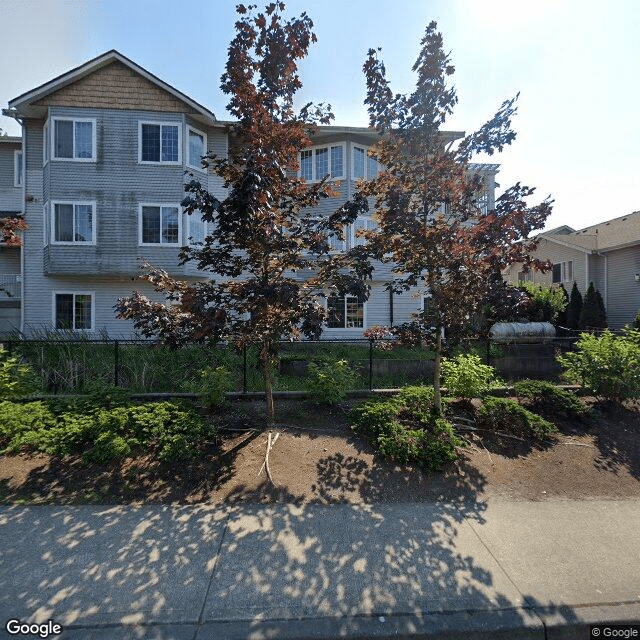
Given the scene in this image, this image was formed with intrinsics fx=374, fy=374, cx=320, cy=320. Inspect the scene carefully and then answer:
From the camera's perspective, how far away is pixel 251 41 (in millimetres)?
4652

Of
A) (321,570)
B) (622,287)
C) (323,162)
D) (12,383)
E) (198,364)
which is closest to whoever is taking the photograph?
(321,570)

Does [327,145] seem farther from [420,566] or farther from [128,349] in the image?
[420,566]

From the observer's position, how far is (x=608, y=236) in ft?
64.0

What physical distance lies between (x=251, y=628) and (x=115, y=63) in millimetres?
18253

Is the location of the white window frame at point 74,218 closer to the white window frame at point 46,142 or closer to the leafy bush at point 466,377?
the white window frame at point 46,142

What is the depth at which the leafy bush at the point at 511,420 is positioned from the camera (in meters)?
5.23

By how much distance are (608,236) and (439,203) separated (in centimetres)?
1985

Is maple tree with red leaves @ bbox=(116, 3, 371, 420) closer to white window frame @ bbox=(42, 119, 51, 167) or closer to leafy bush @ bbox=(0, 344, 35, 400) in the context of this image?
leafy bush @ bbox=(0, 344, 35, 400)

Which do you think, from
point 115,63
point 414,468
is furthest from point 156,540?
point 115,63

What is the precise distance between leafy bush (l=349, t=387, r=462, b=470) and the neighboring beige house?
12.9 meters

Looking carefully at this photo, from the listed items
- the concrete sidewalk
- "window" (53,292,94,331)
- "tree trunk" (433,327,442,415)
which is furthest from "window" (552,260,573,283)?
"window" (53,292,94,331)

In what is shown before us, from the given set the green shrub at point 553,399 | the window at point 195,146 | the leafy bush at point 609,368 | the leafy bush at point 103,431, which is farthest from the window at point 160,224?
the leafy bush at point 609,368

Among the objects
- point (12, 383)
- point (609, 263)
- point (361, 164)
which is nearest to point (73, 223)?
point (12, 383)

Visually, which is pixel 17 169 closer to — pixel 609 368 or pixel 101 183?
pixel 101 183
